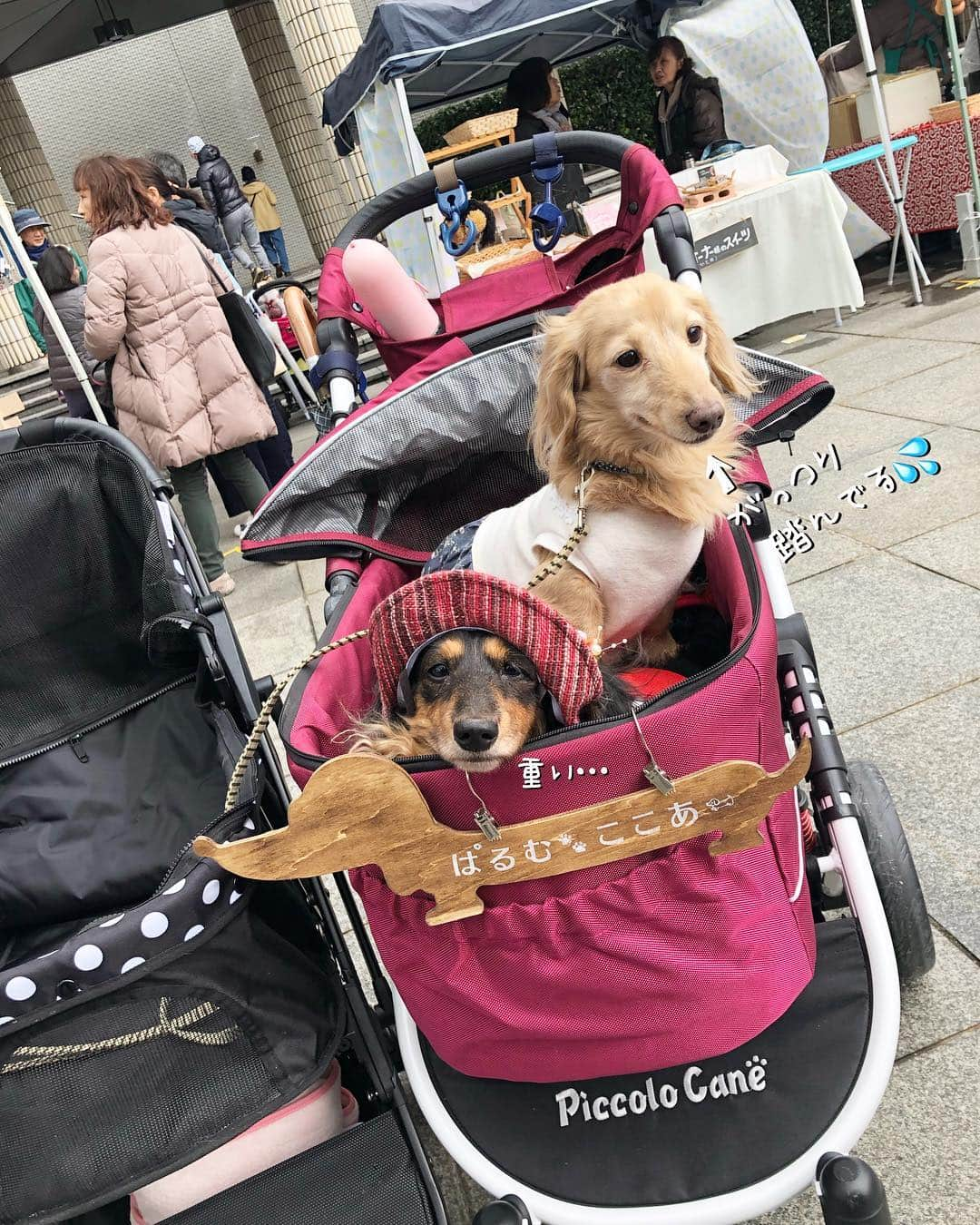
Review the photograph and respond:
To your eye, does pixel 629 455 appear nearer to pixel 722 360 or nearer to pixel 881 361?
pixel 722 360

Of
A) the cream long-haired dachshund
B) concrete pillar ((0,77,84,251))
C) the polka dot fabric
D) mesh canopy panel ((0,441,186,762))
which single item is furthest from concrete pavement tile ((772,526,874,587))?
concrete pillar ((0,77,84,251))

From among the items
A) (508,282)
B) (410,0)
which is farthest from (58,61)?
(508,282)

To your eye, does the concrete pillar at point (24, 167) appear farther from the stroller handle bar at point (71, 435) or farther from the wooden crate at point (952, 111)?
the stroller handle bar at point (71, 435)

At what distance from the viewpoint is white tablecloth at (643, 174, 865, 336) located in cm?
594

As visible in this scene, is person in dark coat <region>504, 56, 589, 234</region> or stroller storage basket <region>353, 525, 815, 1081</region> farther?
person in dark coat <region>504, 56, 589, 234</region>

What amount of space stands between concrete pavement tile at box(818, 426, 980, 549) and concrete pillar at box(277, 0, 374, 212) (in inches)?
312

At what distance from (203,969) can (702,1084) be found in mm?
755

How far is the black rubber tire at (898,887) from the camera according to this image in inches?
67.5

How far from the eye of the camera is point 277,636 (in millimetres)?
4688

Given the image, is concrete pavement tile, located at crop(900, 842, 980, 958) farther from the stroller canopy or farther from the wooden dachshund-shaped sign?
the stroller canopy

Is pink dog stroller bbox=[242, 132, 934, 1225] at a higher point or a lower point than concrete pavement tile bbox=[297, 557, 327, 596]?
higher

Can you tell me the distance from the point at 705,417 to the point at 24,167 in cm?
1700

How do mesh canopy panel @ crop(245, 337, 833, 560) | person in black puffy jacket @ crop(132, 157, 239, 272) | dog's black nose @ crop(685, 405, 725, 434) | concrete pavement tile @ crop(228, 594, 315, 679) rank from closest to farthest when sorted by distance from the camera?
dog's black nose @ crop(685, 405, 725, 434) → mesh canopy panel @ crop(245, 337, 833, 560) → concrete pavement tile @ crop(228, 594, 315, 679) → person in black puffy jacket @ crop(132, 157, 239, 272)

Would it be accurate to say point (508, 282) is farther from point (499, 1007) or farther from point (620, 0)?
point (620, 0)
